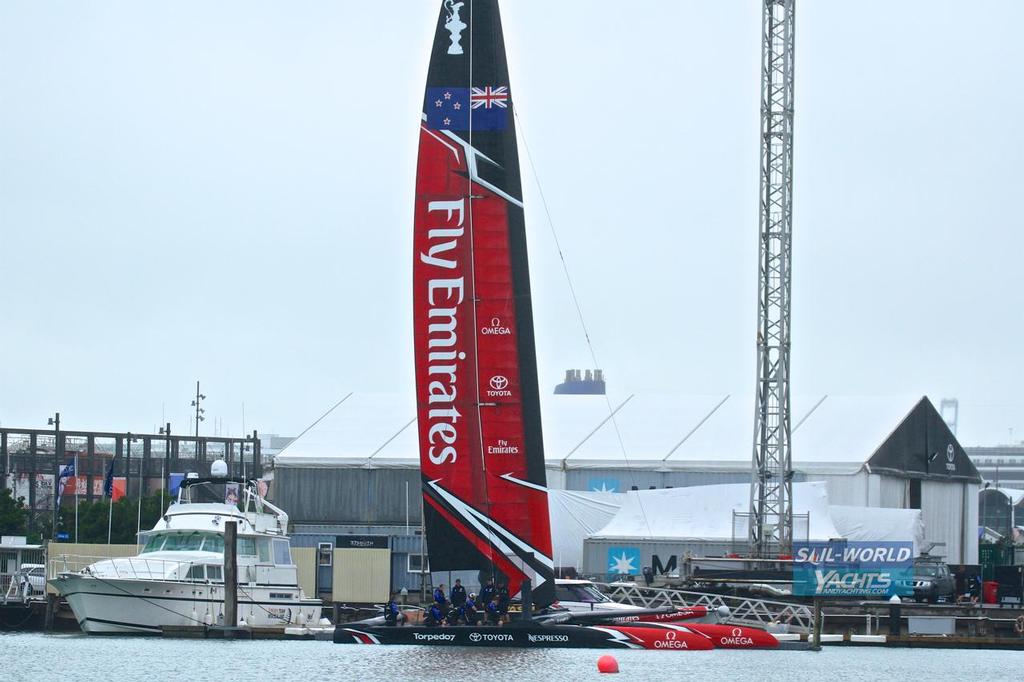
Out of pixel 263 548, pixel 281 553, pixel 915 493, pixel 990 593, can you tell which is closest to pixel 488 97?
pixel 263 548

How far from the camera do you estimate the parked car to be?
56.7 m

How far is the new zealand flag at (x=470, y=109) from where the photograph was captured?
40.8 m

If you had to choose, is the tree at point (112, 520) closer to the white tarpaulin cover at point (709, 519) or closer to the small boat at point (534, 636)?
the white tarpaulin cover at point (709, 519)

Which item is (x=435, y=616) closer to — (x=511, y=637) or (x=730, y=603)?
(x=511, y=637)

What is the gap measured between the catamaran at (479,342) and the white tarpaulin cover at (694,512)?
1961 cm

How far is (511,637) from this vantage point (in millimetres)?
37812

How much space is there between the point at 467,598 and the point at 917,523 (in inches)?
1020

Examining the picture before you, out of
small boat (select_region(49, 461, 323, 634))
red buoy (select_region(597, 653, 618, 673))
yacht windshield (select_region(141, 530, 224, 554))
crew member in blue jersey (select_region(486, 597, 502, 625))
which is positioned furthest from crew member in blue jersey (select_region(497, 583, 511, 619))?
yacht windshield (select_region(141, 530, 224, 554))

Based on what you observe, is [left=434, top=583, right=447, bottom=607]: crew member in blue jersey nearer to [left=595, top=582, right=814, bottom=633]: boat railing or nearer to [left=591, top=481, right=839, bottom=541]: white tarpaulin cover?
[left=595, top=582, right=814, bottom=633]: boat railing

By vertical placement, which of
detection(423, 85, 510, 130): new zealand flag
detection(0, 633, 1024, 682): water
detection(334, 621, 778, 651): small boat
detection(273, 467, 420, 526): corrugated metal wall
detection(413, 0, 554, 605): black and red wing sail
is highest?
detection(423, 85, 510, 130): new zealand flag

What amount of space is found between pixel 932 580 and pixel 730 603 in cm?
1254

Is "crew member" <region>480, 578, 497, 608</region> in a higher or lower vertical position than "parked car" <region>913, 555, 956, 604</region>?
higher

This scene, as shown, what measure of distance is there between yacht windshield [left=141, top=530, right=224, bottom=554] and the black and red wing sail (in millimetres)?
8605

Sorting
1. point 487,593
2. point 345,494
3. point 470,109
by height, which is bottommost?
point 487,593
